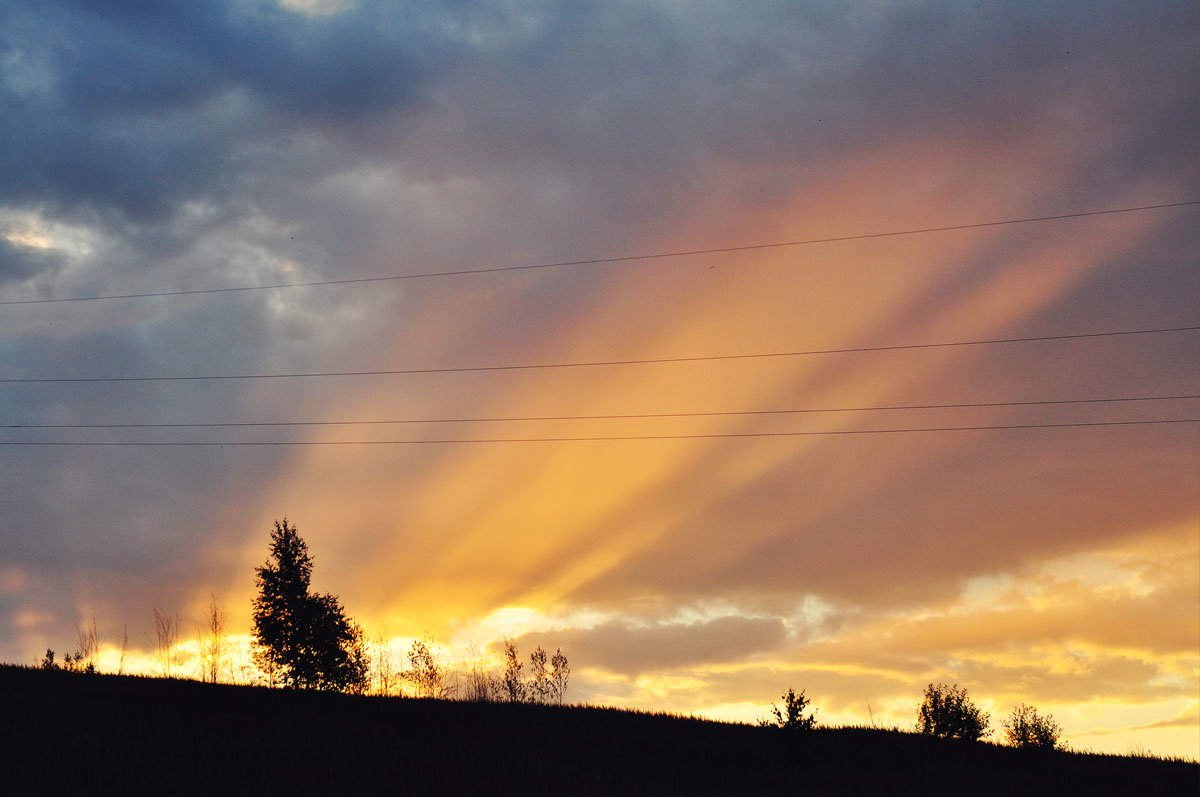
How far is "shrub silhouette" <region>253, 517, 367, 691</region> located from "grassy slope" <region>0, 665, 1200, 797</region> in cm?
3343

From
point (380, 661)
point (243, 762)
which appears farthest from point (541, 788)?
point (380, 661)

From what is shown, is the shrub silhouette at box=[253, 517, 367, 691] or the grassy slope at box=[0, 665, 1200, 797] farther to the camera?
the shrub silhouette at box=[253, 517, 367, 691]

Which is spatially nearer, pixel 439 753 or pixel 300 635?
pixel 439 753

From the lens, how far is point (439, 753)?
34562mm

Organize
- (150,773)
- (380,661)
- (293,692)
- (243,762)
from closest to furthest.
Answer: (150,773)
(243,762)
(293,692)
(380,661)

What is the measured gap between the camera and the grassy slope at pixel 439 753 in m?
29.0

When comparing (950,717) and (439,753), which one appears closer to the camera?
(439,753)

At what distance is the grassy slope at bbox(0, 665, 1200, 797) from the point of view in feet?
95.0

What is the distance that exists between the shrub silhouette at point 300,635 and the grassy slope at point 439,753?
3343 cm

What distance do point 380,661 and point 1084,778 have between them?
65.1 meters

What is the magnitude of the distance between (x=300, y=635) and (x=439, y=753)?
5055 cm

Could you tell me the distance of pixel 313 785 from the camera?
94.1ft

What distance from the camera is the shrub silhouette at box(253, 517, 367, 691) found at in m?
79.9

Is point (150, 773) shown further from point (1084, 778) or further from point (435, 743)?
point (1084, 778)
